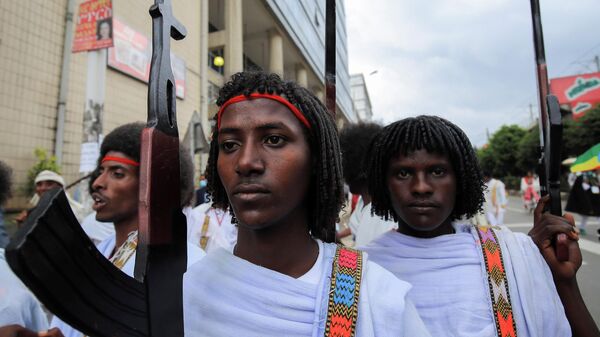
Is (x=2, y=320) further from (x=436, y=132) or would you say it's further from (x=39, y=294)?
(x=436, y=132)

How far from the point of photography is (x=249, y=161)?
1.04 meters

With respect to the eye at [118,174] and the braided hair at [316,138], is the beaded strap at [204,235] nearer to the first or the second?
the eye at [118,174]

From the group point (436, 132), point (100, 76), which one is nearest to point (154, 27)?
point (436, 132)

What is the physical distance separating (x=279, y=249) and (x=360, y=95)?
2230 inches

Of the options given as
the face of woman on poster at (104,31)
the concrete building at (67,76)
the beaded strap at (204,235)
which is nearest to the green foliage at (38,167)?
the concrete building at (67,76)

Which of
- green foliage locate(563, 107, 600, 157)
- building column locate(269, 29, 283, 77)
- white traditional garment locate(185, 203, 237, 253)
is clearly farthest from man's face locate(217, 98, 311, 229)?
green foliage locate(563, 107, 600, 157)

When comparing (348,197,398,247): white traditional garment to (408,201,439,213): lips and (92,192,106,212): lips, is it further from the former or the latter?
(92,192,106,212): lips

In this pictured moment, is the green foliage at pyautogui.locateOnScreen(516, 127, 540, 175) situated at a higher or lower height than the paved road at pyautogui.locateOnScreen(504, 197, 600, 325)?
higher

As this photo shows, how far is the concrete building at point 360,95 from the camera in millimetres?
53281

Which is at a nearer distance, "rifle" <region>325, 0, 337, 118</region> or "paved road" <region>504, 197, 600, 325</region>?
"rifle" <region>325, 0, 337, 118</region>

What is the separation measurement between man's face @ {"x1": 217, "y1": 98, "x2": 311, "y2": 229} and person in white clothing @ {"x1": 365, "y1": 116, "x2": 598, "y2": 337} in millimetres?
690

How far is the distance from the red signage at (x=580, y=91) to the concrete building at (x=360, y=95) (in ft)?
86.9

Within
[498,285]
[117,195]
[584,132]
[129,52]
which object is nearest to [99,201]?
[117,195]

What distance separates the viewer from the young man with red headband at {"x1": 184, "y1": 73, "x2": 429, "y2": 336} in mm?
1036
